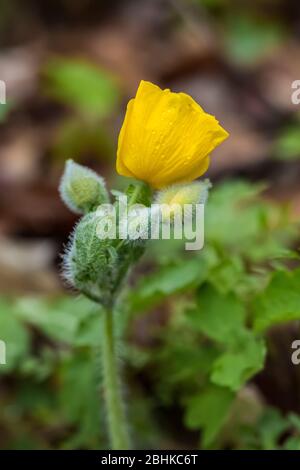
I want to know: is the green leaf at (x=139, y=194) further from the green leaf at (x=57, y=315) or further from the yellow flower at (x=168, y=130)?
the green leaf at (x=57, y=315)

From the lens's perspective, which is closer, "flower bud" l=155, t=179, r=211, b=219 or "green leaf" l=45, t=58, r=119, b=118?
"flower bud" l=155, t=179, r=211, b=219

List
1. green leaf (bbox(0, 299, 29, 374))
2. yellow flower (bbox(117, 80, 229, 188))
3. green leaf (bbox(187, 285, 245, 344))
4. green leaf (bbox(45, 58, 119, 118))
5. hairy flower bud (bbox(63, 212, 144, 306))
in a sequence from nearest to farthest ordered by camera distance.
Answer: yellow flower (bbox(117, 80, 229, 188)) < hairy flower bud (bbox(63, 212, 144, 306)) < green leaf (bbox(187, 285, 245, 344)) < green leaf (bbox(0, 299, 29, 374)) < green leaf (bbox(45, 58, 119, 118))

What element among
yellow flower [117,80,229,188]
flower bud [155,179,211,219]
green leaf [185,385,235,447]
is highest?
yellow flower [117,80,229,188]

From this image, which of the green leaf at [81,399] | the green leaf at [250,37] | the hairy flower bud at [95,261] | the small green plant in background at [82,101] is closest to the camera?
the hairy flower bud at [95,261]

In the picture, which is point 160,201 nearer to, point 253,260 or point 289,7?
point 253,260

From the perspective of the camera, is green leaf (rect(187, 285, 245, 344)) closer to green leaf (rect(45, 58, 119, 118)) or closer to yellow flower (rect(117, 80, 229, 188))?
yellow flower (rect(117, 80, 229, 188))

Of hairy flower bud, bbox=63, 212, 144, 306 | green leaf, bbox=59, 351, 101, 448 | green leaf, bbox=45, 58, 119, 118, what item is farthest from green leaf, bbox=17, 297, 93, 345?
green leaf, bbox=45, 58, 119, 118

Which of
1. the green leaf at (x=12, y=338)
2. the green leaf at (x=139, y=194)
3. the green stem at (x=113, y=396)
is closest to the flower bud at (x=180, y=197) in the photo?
the green leaf at (x=139, y=194)
